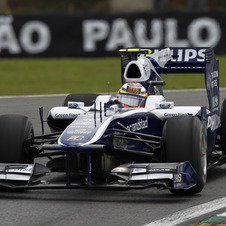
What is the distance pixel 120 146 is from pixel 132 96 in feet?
3.29

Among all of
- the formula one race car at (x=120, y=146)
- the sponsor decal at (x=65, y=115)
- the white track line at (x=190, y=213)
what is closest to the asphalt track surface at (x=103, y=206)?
the white track line at (x=190, y=213)

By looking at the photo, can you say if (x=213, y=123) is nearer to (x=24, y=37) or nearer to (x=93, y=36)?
(x=93, y=36)

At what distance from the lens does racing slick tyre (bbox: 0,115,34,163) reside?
7.91 meters

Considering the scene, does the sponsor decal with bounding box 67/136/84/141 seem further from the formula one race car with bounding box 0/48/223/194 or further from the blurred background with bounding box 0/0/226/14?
the blurred background with bounding box 0/0/226/14

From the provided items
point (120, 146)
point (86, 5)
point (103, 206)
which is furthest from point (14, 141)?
point (86, 5)

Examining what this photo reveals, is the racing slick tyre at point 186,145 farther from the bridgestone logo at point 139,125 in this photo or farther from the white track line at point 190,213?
the bridgestone logo at point 139,125

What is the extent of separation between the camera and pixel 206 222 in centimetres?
655

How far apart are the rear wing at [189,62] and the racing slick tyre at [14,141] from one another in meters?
2.48

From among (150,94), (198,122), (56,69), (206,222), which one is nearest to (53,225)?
(206,222)

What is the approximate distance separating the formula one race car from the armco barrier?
15.8m

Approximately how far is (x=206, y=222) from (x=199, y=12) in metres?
18.7

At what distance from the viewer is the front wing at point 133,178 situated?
7367mm

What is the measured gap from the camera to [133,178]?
743 cm

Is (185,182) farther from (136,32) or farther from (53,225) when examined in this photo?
(136,32)
